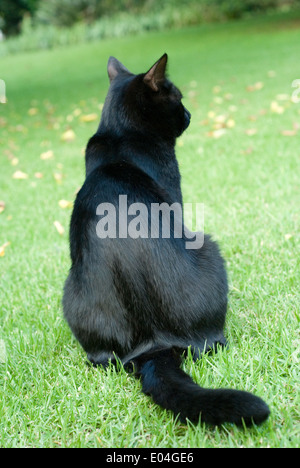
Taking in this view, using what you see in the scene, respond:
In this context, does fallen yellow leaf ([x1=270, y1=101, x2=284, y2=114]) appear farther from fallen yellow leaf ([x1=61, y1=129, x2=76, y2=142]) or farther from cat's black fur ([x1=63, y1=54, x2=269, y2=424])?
Result: cat's black fur ([x1=63, y1=54, x2=269, y2=424])

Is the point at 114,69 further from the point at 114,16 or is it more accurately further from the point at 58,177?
the point at 114,16

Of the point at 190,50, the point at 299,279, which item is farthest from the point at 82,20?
the point at 299,279

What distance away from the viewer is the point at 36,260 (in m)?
3.21

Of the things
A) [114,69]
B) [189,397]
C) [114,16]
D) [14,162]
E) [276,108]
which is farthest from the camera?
[114,16]

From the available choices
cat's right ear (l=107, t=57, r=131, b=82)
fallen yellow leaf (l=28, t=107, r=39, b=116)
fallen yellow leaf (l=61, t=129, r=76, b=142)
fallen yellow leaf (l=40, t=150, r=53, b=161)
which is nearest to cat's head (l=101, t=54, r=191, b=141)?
cat's right ear (l=107, t=57, r=131, b=82)

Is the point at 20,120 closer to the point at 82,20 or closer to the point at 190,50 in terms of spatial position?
the point at 190,50

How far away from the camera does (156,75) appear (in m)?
2.02

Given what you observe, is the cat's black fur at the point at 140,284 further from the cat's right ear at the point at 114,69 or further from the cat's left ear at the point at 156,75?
the cat's right ear at the point at 114,69

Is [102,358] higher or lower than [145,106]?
lower

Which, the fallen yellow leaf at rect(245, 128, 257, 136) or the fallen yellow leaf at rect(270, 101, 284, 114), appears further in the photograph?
the fallen yellow leaf at rect(270, 101, 284, 114)

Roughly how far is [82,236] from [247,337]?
2.75ft

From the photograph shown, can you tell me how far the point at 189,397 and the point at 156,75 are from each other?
132 cm

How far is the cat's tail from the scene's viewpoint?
1329mm

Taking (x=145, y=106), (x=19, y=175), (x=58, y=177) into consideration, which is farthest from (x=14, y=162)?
(x=145, y=106)
